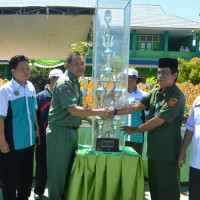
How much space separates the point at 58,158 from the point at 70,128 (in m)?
0.29

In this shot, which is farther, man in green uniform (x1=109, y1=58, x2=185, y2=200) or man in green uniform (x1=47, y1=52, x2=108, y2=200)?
man in green uniform (x1=47, y1=52, x2=108, y2=200)

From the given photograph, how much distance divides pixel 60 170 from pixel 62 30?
4551 mm

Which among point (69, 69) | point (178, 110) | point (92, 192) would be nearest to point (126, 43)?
point (69, 69)

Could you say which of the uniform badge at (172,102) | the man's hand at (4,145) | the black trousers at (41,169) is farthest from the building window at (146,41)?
the man's hand at (4,145)

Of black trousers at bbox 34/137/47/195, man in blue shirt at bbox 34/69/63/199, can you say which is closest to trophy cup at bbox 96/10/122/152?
man in blue shirt at bbox 34/69/63/199

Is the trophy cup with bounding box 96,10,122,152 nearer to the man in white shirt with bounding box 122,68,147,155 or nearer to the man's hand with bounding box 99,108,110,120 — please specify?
the man's hand with bounding box 99,108,110,120

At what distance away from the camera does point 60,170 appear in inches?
101

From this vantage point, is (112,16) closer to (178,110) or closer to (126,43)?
(126,43)

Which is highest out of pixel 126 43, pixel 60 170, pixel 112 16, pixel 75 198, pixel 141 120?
pixel 112 16

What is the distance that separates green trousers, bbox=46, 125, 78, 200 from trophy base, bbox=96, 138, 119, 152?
0.95 feet

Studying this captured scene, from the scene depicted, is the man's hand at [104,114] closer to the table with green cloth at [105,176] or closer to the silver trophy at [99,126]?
the silver trophy at [99,126]

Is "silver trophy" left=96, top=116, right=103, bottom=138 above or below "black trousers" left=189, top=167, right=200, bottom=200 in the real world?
above

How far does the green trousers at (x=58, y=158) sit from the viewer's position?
8.41 feet

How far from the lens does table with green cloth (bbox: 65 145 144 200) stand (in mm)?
2469
